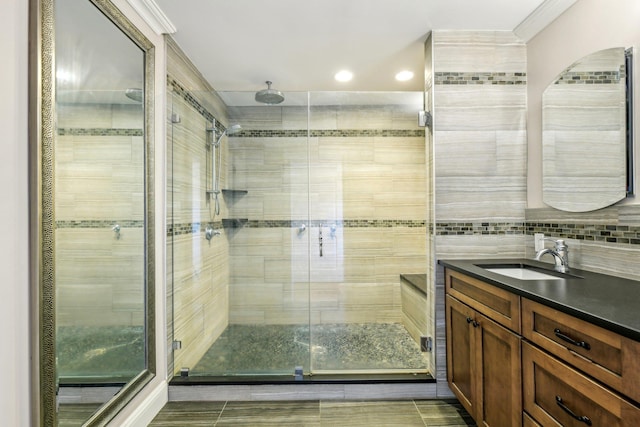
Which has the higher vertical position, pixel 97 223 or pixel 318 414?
pixel 97 223

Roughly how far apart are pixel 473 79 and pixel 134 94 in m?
2.13

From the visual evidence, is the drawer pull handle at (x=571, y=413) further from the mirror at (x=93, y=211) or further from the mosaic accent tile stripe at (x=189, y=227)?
the mosaic accent tile stripe at (x=189, y=227)

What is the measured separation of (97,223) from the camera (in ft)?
5.43

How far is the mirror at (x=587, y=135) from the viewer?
1.67 meters

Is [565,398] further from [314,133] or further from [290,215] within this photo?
[314,133]

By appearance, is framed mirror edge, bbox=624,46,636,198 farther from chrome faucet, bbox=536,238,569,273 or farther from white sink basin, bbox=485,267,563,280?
white sink basin, bbox=485,267,563,280

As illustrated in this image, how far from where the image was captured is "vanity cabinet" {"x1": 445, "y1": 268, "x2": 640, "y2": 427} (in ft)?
3.26

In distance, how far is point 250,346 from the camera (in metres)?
2.57

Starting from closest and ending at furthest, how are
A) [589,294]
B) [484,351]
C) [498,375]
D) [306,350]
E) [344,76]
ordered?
[589,294] < [498,375] < [484,351] < [306,350] < [344,76]

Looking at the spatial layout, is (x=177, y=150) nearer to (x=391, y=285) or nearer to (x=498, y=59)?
(x=391, y=285)

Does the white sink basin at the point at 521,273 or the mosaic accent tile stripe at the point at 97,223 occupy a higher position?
the mosaic accent tile stripe at the point at 97,223

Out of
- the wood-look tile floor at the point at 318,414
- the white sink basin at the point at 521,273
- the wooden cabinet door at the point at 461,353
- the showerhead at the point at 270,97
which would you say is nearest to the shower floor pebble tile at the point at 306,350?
the wood-look tile floor at the point at 318,414

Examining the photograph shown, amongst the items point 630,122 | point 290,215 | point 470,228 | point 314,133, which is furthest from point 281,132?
point 630,122

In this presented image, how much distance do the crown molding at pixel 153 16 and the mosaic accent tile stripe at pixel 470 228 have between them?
7.10 feet
